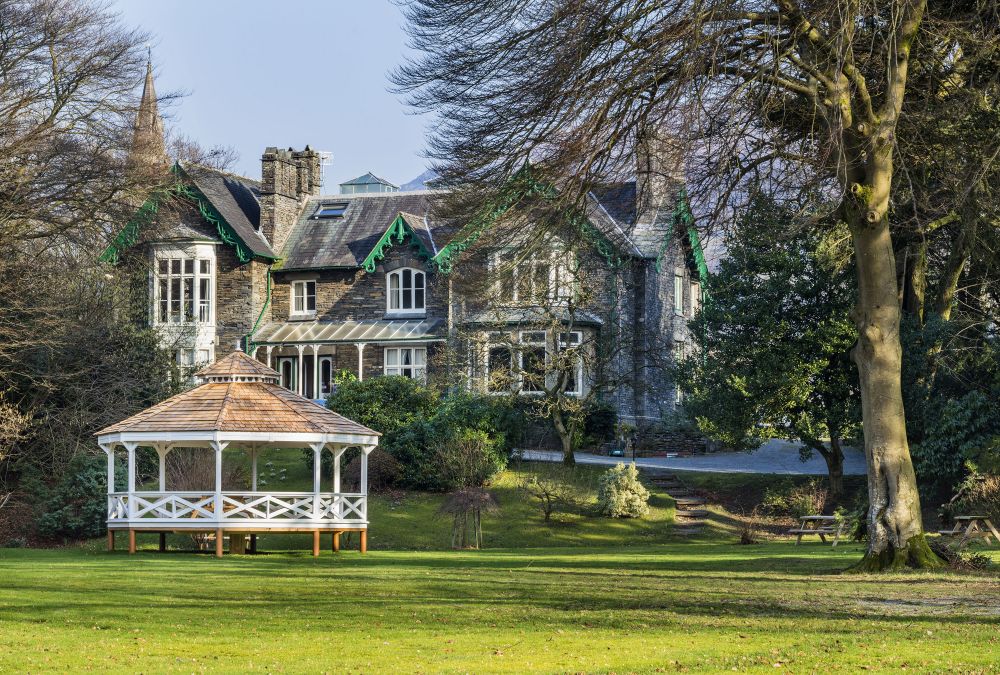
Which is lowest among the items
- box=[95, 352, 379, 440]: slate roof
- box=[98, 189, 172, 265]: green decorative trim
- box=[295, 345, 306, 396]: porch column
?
box=[95, 352, 379, 440]: slate roof

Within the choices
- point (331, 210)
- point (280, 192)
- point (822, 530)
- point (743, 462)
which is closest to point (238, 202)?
point (280, 192)

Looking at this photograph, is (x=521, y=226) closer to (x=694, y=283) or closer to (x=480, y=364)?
→ (x=480, y=364)

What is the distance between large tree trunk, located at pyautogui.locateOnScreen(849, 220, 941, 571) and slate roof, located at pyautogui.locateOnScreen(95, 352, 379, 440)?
12453 millimetres

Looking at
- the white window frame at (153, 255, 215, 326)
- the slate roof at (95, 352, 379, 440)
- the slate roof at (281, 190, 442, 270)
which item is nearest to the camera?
the slate roof at (95, 352, 379, 440)

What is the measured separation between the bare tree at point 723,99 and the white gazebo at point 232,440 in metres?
9.26

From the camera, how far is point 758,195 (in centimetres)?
1912

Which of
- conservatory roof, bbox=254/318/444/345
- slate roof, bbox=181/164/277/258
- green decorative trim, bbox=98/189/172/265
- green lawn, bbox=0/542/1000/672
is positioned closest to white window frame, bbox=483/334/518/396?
conservatory roof, bbox=254/318/444/345

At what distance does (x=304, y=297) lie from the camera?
47844 millimetres

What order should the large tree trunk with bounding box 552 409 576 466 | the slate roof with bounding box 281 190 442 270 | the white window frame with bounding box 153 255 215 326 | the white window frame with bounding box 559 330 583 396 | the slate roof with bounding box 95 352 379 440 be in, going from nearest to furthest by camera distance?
the slate roof with bounding box 95 352 379 440 → the large tree trunk with bounding box 552 409 576 466 → the white window frame with bounding box 559 330 583 396 → the white window frame with bounding box 153 255 215 326 → the slate roof with bounding box 281 190 442 270

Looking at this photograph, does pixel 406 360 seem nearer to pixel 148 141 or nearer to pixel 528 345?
pixel 528 345

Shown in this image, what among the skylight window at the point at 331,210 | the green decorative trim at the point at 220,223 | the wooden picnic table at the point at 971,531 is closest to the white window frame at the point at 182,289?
the green decorative trim at the point at 220,223

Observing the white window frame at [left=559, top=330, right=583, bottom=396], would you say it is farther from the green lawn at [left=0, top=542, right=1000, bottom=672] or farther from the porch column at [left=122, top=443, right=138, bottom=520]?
the green lawn at [left=0, top=542, right=1000, bottom=672]

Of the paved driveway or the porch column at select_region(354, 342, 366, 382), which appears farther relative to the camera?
the porch column at select_region(354, 342, 366, 382)

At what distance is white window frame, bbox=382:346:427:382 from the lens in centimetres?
4588
